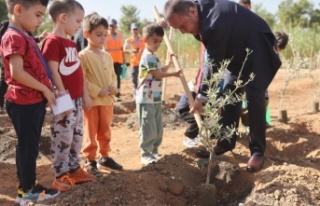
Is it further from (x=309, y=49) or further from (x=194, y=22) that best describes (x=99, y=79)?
(x=309, y=49)

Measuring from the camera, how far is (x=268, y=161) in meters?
3.91

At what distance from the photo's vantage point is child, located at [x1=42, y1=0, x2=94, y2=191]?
9.95ft

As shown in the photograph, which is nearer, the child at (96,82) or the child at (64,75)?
the child at (64,75)

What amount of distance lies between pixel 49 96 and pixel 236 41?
1754 millimetres

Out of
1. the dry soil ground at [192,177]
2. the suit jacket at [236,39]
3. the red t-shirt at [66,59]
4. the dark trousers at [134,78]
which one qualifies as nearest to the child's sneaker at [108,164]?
the dry soil ground at [192,177]

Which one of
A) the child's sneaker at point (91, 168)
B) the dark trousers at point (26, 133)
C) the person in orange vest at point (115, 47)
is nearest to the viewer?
the dark trousers at point (26, 133)

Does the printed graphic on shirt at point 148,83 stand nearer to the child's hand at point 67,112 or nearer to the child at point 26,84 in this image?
the child's hand at point 67,112

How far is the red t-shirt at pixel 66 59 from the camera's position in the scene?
9.91 ft

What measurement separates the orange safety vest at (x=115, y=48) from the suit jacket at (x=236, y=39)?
5.73 meters

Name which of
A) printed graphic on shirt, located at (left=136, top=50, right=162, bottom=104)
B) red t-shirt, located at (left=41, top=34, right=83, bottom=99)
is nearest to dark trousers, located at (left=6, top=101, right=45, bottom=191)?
red t-shirt, located at (left=41, top=34, right=83, bottom=99)

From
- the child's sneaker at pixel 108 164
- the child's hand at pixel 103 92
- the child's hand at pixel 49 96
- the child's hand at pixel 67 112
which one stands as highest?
the child's hand at pixel 49 96

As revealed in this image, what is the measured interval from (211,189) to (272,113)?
15.2ft

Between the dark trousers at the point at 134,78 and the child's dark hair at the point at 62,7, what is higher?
the child's dark hair at the point at 62,7

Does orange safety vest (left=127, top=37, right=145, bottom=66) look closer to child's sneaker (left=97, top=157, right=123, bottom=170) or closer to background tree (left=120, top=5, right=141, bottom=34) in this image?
child's sneaker (left=97, top=157, right=123, bottom=170)
